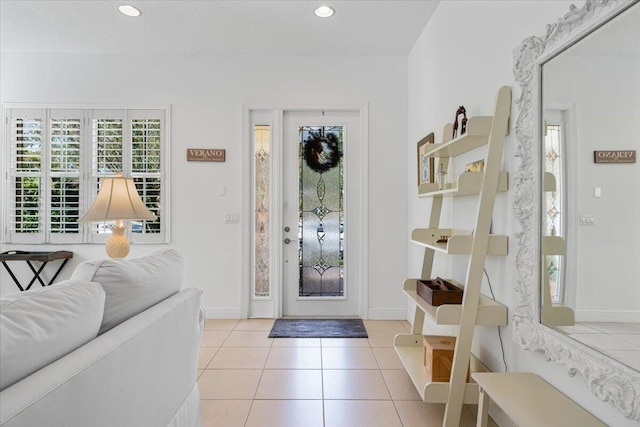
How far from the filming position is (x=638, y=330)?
1.07 meters

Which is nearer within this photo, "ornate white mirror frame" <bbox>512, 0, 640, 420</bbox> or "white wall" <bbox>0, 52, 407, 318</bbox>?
"ornate white mirror frame" <bbox>512, 0, 640, 420</bbox>

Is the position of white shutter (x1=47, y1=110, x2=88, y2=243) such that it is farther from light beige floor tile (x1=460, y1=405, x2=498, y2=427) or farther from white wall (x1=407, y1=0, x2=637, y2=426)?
light beige floor tile (x1=460, y1=405, x2=498, y2=427)

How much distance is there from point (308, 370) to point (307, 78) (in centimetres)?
283

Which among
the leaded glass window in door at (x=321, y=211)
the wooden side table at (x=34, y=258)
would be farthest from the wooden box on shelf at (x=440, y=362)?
the wooden side table at (x=34, y=258)

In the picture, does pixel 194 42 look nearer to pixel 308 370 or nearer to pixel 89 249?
pixel 89 249

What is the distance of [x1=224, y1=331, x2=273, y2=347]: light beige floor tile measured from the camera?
3096 mm

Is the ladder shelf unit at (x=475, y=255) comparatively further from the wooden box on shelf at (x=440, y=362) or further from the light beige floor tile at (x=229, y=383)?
the light beige floor tile at (x=229, y=383)

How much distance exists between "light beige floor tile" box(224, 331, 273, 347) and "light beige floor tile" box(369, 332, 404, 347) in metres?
0.90

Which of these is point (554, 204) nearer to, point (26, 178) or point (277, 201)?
point (277, 201)

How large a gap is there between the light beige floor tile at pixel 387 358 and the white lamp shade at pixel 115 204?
2098mm

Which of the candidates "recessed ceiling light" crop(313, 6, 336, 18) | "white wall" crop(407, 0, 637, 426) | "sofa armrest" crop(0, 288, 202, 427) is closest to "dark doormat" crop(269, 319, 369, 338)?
"white wall" crop(407, 0, 637, 426)

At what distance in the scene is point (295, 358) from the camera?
110 inches

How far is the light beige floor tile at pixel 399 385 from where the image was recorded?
2.23 meters

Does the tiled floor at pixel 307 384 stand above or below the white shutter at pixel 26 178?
below
